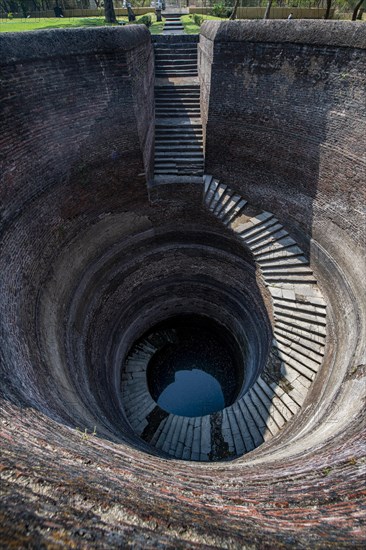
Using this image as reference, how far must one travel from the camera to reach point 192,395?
11898mm

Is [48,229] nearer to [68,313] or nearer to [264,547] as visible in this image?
[68,313]

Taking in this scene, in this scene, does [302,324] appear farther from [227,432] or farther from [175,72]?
[175,72]

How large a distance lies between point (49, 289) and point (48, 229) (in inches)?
58.5

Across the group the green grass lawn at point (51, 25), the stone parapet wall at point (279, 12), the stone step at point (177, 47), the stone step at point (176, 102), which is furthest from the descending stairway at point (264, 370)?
the stone parapet wall at point (279, 12)

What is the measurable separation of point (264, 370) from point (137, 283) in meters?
5.35

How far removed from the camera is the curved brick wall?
271cm

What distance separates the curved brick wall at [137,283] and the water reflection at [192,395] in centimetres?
220

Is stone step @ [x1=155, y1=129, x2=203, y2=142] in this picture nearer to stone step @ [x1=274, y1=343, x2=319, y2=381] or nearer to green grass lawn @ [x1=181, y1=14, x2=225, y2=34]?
green grass lawn @ [x1=181, y1=14, x2=225, y2=34]

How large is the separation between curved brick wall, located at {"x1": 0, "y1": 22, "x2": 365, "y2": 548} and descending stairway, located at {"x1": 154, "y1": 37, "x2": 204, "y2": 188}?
615 millimetres

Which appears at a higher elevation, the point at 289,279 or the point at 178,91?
the point at 178,91

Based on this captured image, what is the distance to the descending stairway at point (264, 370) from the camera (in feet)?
28.9

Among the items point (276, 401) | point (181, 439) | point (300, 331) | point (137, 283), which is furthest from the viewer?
point (137, 283)

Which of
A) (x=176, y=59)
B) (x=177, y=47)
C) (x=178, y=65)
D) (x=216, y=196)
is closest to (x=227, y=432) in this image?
(x=216, y=196)

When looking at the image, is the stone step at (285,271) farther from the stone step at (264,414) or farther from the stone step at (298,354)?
the stone step at (264,414)
